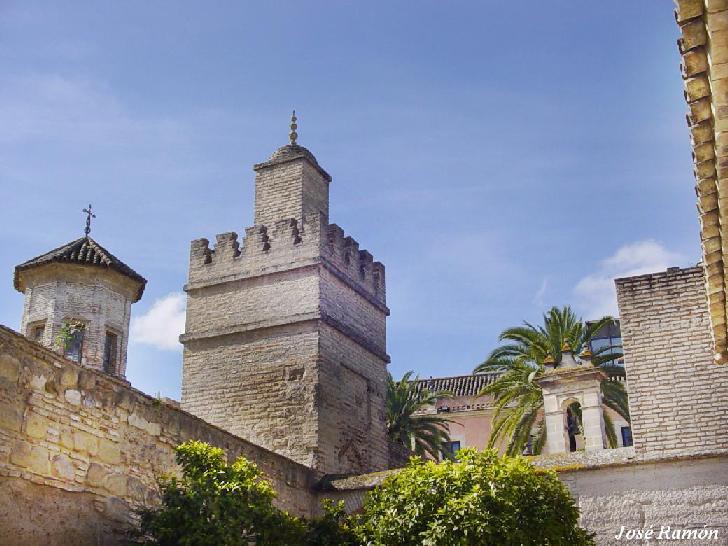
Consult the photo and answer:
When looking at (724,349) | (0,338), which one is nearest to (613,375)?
(724,349)

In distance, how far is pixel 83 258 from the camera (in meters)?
17.5

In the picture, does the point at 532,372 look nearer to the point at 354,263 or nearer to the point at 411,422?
the point at 354,263

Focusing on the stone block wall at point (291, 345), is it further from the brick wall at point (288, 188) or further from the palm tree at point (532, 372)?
the palm tree at point (532, 372)

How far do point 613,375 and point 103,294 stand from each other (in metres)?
10.8

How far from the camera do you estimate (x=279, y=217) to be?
748 inches

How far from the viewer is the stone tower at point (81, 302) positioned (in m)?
17.2

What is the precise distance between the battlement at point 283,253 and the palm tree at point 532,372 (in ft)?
14.4

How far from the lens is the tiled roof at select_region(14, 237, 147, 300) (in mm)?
17391

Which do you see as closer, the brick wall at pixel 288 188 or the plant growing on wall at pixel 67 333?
the plant growing on wall at pixel 67 333

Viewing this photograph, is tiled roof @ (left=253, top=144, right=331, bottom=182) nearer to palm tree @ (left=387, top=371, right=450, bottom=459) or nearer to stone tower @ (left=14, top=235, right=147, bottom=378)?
stone tower @ (left=14, top=235, right=147, bottom=378)

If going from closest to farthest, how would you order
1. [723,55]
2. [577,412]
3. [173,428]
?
[723,55], [173,428], [577,412]

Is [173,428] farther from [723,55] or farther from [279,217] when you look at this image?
[723,55]

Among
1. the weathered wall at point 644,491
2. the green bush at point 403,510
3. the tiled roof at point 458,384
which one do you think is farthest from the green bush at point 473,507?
the tiled roof at point 458,384

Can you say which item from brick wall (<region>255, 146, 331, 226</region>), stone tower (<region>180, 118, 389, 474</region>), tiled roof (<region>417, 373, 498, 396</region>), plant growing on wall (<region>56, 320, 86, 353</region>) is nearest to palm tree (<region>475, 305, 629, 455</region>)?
stone tower (<region>180, 118, 389, 474</region>)
